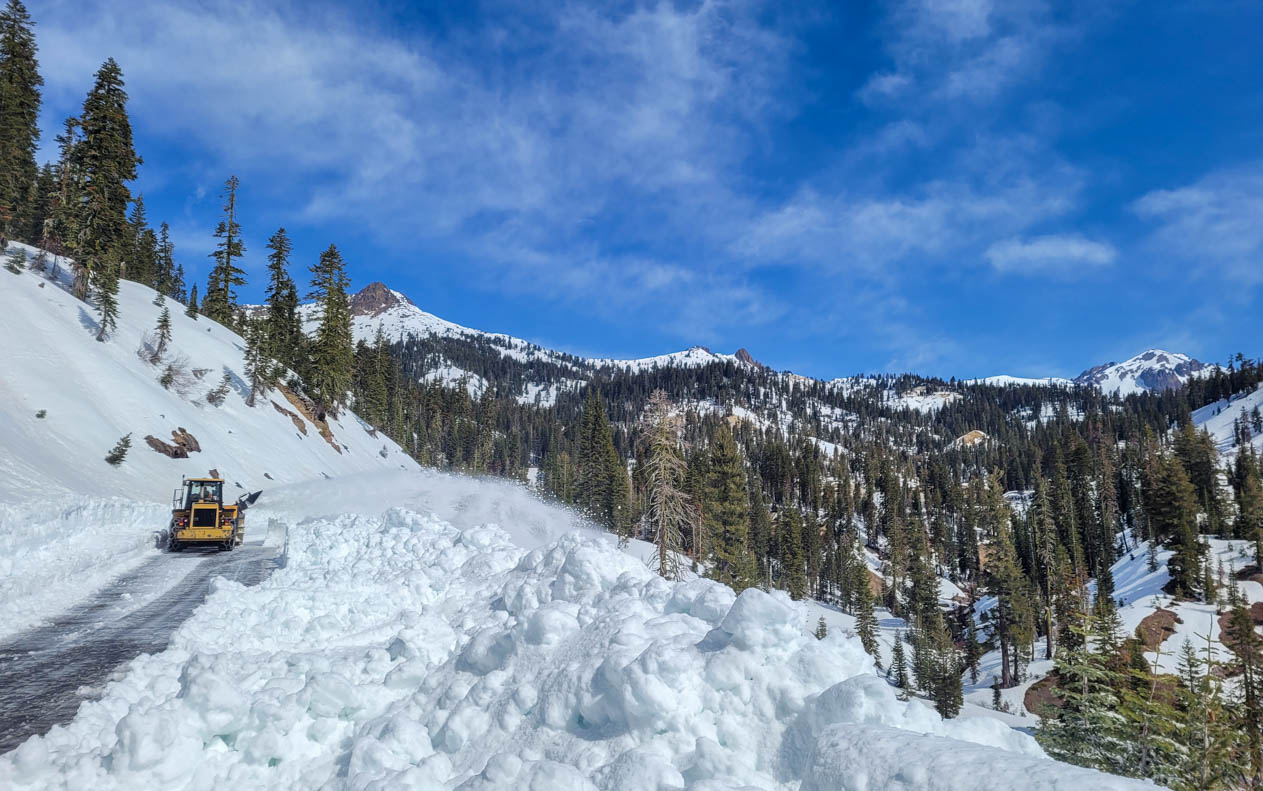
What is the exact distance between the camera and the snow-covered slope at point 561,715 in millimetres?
4863

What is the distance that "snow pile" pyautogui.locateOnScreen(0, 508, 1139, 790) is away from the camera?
488cm

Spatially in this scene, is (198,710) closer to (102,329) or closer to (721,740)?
(721,740)

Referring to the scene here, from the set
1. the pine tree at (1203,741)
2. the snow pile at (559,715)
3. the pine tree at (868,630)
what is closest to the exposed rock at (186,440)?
the snow pile at (559,715)

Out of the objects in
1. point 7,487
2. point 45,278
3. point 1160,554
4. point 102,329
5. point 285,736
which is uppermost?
point 45,278

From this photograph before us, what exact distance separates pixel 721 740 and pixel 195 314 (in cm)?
6054

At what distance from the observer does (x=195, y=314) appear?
51688mm

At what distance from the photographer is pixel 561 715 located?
602cm

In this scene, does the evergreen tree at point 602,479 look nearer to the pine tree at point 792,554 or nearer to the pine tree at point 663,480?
the pine tree at point 792,554

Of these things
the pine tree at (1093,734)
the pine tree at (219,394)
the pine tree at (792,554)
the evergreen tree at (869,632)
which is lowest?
the evergreen tree at (869,632)

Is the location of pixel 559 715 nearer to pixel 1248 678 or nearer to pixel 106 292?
pixel 1248 678

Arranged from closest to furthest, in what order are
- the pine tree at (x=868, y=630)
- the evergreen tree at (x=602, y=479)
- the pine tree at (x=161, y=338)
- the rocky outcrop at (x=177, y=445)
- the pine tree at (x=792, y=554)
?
the rocky outcrop at (x=177, y=445) < the pine tree at (x=161, y=338) < the pine tree at (x=868, y=630) < the evergreen tree at (x=602, y=479) < the pine tree at (x=792, y=554)

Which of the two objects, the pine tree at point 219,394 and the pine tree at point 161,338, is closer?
the pine tree at point 161,338

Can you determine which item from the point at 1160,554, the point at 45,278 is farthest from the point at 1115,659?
the point at 1160,554

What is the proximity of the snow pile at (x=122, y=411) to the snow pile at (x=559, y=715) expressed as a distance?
1948 cm
